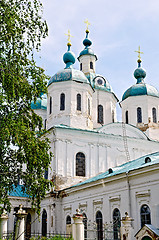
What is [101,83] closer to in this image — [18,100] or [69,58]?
[69,58]

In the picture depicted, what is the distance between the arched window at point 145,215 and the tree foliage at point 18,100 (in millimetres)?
5862

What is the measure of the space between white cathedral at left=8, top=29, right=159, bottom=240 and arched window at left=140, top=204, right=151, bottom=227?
46 millimetres

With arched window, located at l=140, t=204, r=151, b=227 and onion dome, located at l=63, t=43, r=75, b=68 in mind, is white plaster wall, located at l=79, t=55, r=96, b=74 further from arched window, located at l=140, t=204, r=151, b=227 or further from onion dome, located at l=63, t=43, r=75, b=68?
arched window, located at l=140, t=204, r=151, b=227

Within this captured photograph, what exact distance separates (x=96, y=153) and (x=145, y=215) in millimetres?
9656

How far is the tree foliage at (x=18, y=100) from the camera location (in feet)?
35.3

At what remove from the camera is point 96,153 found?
2444 cm

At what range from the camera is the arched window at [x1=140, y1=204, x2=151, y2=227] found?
588 inches

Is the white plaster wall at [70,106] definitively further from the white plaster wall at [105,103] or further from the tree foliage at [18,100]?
the tree foliage at [18,100]

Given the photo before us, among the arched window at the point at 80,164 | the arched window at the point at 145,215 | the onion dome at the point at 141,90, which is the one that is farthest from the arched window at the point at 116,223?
the onion dome at the point at 141,90

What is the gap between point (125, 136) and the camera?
25.7 metres

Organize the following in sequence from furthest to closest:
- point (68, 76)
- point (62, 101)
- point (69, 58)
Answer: point (69, 58)
point (68, 76)
point (62, 101)

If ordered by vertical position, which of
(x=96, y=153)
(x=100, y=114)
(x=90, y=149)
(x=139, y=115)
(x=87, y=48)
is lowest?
(x=96, y=153)

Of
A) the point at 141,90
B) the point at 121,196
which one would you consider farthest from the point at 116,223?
the point at 141,90

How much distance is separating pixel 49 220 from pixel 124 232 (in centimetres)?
1074
